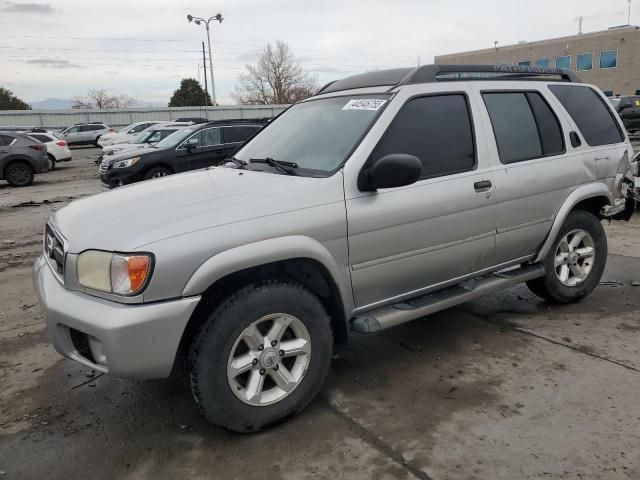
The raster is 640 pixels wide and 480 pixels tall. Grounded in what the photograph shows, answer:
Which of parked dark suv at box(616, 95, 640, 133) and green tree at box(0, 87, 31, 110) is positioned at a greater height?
green tree at box(0, 87, 31, 110)

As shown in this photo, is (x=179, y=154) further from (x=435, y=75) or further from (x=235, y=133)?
(x=435, y=75)

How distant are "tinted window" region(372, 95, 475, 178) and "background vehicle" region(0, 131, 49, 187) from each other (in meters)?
15.2

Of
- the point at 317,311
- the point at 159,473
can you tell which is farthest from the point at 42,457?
the point at 317,311

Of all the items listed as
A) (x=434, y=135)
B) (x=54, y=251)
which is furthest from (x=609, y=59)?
(x=54, y=251)

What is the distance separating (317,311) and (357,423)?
0.67 meters

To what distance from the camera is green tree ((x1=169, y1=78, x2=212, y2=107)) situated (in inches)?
2443

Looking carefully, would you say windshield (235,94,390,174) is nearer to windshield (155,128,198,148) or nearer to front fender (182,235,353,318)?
front fender (182,235,353,318)

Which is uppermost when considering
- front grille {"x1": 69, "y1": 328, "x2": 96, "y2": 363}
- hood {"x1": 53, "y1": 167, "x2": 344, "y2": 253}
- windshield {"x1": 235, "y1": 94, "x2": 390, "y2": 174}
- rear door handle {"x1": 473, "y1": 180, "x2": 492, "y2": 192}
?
windshield {"x1": 235, "y1": 94, "x2": 390, "y2": 174}

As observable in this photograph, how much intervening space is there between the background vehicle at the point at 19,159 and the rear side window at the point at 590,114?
50.4 feet

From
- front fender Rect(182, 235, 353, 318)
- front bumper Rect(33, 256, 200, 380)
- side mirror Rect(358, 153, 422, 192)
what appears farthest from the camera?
side mirror Rect(358, 153, 422, 192)

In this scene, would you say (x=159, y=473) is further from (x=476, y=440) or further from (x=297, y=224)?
(x=476, y=440)

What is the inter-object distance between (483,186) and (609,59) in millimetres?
55200

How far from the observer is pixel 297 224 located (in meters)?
2.88

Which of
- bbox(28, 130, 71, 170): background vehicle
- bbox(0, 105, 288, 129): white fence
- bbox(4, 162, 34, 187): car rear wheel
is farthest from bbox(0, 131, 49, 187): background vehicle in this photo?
bbox(0, 105, 288, 129): white fence
